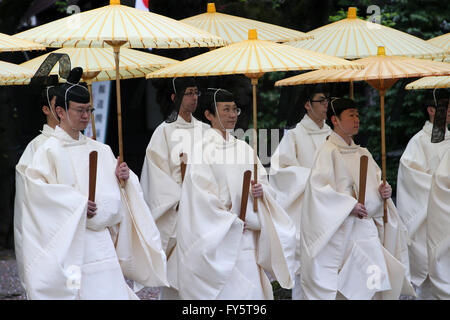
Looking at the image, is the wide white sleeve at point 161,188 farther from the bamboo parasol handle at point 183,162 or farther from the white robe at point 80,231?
the white robe at point 80,231

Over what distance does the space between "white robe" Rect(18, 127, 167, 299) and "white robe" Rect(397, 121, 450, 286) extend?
3284mm

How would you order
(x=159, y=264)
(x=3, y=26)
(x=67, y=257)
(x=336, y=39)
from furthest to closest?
(x=3, y=26), (x=336, y=39), (x=159, y=264), (x=67, y=257)

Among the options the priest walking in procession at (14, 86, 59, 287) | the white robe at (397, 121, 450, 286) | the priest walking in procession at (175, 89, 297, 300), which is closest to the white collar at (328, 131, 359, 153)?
the priest walking in procession at (175, 89, 297, 300)

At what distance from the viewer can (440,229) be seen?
7.31 meters

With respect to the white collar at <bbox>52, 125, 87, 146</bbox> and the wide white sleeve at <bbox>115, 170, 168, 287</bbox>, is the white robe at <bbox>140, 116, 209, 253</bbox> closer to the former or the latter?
the wide white sleeve at <bbox>115, 170, 168, 287</bbox>

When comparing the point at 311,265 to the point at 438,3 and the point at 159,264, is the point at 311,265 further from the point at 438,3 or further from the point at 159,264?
the point at 438,3

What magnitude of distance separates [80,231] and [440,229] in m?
3.41

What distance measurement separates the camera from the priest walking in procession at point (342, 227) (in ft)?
21.8

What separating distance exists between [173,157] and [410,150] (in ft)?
9.03

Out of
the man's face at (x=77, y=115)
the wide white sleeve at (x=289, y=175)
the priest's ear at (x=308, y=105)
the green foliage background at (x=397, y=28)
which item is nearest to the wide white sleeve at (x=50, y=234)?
the man's face at (x=77, y=115)

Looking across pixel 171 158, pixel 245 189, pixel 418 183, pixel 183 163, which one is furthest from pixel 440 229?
pixel 171 158

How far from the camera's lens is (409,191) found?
8.66 metres

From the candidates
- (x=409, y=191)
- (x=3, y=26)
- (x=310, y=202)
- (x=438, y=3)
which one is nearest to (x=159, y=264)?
(x=310, y=202)

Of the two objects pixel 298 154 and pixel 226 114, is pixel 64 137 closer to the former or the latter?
pixel 226 114
